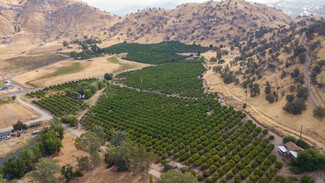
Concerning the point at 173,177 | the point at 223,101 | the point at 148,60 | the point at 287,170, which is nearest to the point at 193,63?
the point at 148,60

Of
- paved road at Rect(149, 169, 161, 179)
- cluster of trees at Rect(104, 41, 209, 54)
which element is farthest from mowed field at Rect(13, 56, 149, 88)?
paved road at Rect(149, 169, 161, 179)

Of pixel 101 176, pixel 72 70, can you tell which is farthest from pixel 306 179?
pixel 72 70

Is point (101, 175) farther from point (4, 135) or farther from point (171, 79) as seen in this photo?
point (171, 79)

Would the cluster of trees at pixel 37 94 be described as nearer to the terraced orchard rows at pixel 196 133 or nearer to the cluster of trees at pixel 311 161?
the terraced orchard rows at pixel 196 133

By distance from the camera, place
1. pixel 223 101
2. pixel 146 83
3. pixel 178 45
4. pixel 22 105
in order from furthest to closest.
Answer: pixel 178 45 → pixel 146 83 → pixel 22 105 → pixel 223 101

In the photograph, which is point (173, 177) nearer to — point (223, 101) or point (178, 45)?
point (223, 101)

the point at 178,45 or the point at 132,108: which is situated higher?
the point at 178,45
